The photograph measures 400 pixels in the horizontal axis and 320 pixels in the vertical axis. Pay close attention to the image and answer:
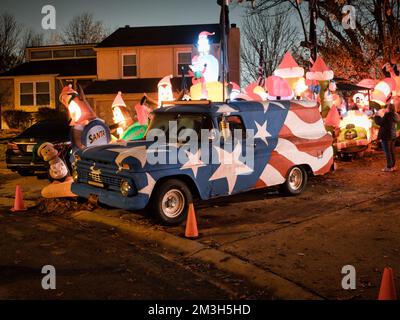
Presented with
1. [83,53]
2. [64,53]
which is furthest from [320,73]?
[64,53]

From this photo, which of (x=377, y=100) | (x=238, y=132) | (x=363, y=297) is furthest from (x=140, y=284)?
(x=377, y=100)

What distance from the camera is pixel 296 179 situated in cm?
1037

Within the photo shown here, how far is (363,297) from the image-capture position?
5016 millimetres

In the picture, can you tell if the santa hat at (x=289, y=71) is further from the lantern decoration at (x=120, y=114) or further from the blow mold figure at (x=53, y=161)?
the blow mold figure at (x=53, y=161)

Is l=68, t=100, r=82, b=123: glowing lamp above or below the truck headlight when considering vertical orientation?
above

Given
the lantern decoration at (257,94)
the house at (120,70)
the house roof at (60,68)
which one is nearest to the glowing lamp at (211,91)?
the lantern decoration at (257,94)

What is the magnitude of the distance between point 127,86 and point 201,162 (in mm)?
21686

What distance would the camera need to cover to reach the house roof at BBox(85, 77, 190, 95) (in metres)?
28.2

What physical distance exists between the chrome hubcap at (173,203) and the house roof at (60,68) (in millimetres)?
25912

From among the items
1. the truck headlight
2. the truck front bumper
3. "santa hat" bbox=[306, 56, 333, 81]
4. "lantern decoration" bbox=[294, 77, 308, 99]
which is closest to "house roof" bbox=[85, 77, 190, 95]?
"lantern decoration" bbox=[294, 77, 308, 99]

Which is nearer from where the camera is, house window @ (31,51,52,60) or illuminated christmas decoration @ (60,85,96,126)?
illuminated christmas decoration @ (60,85,96,126)

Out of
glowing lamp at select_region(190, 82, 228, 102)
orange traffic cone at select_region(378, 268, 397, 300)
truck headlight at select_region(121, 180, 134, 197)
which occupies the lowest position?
orange traffic cone at select_region(378, 268, 397, 300)

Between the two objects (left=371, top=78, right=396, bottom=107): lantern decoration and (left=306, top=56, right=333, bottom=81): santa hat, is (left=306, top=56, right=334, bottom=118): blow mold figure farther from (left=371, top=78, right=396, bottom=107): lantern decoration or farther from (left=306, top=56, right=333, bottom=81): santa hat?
(left=371, top=78, right=396, bottom=107): lantern decoration
